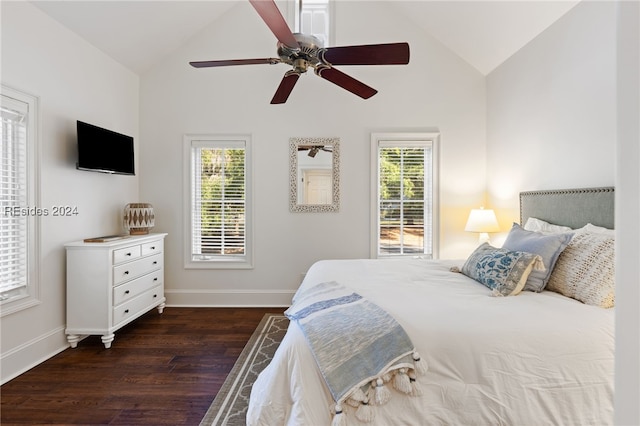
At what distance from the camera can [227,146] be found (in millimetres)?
3992

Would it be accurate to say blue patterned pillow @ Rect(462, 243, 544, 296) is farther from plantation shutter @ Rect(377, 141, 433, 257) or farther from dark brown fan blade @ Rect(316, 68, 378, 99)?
plantation shutter @ Rect(377, 141, 433, 257)

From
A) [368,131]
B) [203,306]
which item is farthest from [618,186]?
[203,306]

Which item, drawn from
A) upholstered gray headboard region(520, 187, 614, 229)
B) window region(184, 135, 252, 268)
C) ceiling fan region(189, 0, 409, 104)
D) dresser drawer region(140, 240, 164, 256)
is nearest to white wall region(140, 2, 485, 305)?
window region(184, 135, 252, 268)

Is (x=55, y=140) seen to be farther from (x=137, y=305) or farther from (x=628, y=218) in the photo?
(x=628, y=218)

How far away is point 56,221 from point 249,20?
124 inches

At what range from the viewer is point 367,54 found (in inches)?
79.6

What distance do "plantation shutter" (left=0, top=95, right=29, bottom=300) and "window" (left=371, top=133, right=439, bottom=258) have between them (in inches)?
135

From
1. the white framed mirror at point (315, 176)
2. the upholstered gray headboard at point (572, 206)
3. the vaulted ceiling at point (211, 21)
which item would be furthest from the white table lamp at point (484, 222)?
the vaulted ceiling at point (211, 21)

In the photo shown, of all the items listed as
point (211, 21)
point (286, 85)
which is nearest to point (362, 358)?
point (286, 85)

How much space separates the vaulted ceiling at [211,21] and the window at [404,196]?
3.88 ft

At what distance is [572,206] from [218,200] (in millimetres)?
3690

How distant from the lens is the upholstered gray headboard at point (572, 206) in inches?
85.0

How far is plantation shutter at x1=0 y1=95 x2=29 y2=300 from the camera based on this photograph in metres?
2.38

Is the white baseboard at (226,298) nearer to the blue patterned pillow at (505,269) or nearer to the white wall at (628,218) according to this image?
the blue patterned pillow at (505,269)
